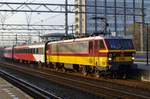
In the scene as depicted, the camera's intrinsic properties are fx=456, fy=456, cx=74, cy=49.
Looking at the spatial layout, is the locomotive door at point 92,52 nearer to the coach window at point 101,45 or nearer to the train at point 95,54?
the train at point 95,54

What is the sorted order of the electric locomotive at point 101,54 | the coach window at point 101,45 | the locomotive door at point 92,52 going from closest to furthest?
the electric locomotive at point 101,54 < the coach window at point 101,45 < the locomotive door at point 92,52

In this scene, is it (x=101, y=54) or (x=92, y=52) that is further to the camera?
(x=92, y=52)

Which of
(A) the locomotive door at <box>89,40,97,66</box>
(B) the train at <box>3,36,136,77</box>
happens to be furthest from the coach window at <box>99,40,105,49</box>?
(A) the locomotive door at <box>89,40,97,66</box>

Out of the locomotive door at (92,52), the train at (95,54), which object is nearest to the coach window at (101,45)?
the train at (95,54)

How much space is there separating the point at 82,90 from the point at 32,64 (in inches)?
1478

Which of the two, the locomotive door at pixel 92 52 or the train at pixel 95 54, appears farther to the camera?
the locomotive door at pixel 92 52

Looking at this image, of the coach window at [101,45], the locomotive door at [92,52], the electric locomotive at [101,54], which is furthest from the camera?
the locomotive door at [92,52]

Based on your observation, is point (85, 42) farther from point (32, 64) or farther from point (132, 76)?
point (32, 64)

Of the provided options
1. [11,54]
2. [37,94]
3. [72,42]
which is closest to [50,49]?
[72,42]

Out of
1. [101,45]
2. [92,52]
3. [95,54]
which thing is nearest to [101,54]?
[101,45]

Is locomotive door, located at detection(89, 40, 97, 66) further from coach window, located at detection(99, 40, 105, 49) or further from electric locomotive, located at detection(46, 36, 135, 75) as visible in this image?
coach window, located at detection(99, 40, 105, 49)

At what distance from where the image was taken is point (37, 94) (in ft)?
62.4

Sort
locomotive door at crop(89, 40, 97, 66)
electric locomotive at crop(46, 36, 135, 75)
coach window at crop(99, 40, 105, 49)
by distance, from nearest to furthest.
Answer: electric locomotive at crop(46, 36, 135, 75), coach window at crop(99, 40, 105, 49), locomotive door at crop(89, 40, 97, 66)

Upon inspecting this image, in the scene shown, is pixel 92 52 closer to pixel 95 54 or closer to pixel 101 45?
pixel 95 54
